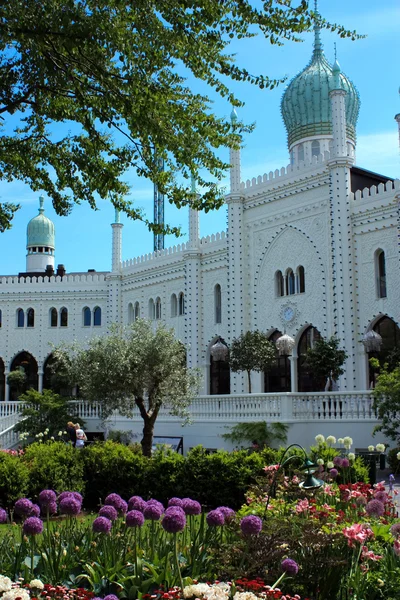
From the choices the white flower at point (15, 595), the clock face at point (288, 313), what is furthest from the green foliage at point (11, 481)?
the clock face at point (288, 313)

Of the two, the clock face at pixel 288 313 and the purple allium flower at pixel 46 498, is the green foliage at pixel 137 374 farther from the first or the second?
the purple allium flower at pixel 46 498

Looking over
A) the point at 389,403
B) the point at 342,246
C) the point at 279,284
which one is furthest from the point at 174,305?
the point at 389,403

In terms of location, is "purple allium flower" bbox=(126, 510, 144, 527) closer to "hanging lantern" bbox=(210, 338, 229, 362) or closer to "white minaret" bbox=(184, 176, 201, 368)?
"hanging lantern" bbox=(210, 338, 229, 362)

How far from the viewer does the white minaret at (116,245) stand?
4138 cm

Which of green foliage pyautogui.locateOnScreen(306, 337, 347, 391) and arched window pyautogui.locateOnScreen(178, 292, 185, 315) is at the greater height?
arched window pyautogui.locateOnScreen(178, 292, 185, 315)

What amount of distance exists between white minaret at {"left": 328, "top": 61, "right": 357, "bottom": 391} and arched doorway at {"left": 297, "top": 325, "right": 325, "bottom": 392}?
6.16ft

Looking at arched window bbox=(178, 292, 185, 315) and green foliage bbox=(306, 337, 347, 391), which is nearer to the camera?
green foliage bbox=(306, 337, 347, 391)

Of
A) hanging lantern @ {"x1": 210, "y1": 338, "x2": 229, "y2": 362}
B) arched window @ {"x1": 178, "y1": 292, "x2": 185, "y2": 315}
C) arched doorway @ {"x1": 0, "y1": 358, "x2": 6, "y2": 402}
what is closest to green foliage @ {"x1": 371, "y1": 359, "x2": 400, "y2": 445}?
hanging lantern @ {"x1": 210, "y1": 338, "x2": 229, "y2": 362}

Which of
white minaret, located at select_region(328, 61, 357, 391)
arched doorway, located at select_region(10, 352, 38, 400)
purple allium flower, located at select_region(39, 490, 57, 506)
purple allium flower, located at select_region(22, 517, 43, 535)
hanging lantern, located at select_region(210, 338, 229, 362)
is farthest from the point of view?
arched doorway, located at select_region(10, 352, 38, 400)

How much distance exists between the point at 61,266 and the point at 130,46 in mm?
41411

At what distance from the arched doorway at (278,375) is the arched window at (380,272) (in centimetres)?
547

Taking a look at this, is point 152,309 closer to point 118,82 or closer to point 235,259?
point 235,259

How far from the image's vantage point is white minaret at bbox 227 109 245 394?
31797 mm

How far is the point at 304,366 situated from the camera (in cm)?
2888
